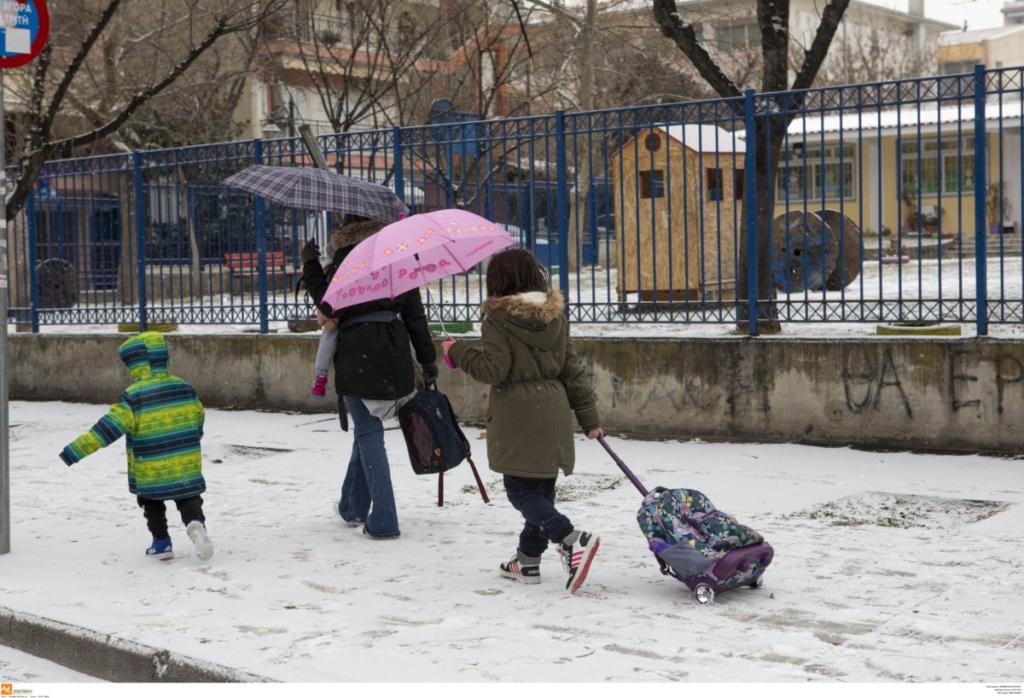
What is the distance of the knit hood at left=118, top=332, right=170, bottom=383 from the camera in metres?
6.97

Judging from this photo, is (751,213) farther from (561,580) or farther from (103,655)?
Result: (103,655)

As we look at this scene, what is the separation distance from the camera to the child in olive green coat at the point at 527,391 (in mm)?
6105

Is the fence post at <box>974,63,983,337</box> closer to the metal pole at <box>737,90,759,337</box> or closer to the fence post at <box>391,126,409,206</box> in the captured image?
the metal pole at <box>737,90,759,337</box>

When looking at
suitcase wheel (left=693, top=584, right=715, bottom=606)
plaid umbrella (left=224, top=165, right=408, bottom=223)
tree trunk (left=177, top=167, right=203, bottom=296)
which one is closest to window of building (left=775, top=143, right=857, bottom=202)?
plaid umbrella (left=224, top=165, right=408, bottom=223)

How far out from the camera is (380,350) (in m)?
7.27

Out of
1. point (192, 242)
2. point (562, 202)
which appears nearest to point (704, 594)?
point (562, 202)

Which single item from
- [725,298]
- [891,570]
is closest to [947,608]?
[891,570]

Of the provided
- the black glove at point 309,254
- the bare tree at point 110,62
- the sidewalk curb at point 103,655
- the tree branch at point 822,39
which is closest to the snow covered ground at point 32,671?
the sidewalk curb at point 103,655

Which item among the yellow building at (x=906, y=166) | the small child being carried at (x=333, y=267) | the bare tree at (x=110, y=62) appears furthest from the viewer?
the bare tree at (x=110, y=62)

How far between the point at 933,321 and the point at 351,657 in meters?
6.17

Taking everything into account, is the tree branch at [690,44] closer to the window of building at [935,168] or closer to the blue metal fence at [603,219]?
the blue metal fence at [603,219]

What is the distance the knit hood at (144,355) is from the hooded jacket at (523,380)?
166cm

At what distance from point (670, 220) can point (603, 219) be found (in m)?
1.16

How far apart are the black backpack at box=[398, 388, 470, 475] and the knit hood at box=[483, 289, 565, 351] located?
109cm
